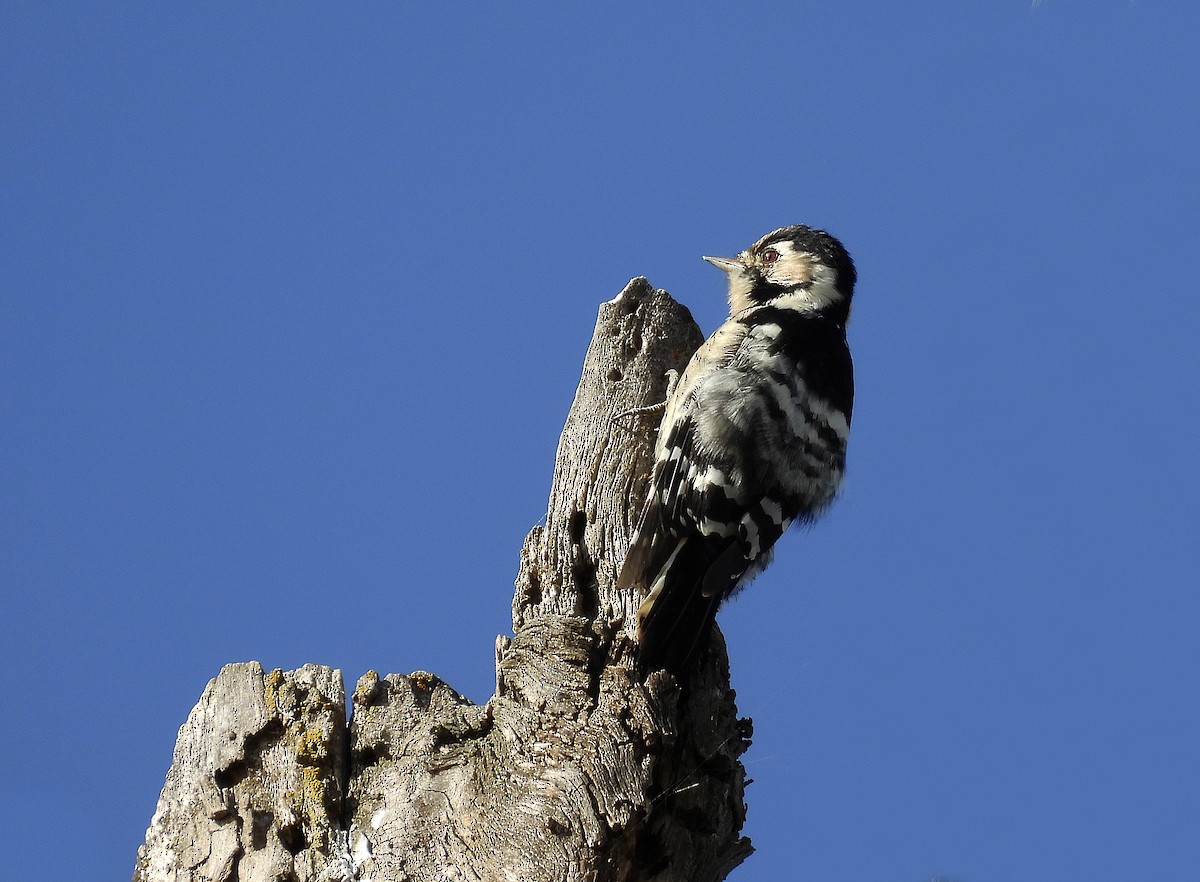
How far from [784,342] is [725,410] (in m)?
0.44

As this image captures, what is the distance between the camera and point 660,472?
3.17 metres

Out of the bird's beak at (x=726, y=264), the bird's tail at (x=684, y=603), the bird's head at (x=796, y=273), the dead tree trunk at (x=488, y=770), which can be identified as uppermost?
the bird's beak at (x=726, y=264)

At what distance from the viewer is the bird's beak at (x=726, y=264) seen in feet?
14.0

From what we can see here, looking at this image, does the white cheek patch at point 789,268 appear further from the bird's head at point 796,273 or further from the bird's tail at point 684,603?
the bird's tail at point 684,603

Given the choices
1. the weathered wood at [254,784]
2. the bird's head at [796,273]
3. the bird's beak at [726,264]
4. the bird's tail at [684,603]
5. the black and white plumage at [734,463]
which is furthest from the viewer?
the bird's beak at [726,264]

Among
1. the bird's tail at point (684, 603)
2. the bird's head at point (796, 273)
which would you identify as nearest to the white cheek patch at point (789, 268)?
the bird's head at point (796, 273)

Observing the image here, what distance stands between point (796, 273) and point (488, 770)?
2.20m

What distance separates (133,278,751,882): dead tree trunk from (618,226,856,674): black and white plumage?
111mm

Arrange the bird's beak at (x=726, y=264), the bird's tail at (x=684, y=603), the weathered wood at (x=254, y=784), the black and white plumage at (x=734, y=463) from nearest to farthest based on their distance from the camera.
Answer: the weathered wood at (x=254, y=784)
the bird's tail at (x=684, y=603)
the black and white plumage at (x=734, y=463)
the bird's beak at (x=726, y=264)

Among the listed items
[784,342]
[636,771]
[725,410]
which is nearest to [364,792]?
[636,771]

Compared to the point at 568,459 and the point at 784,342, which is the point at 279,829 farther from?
the point at 784,342

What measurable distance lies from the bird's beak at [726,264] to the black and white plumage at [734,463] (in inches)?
14.2

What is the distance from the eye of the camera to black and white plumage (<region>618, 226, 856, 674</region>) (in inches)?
116

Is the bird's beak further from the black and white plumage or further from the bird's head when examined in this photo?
the black and white plumage
